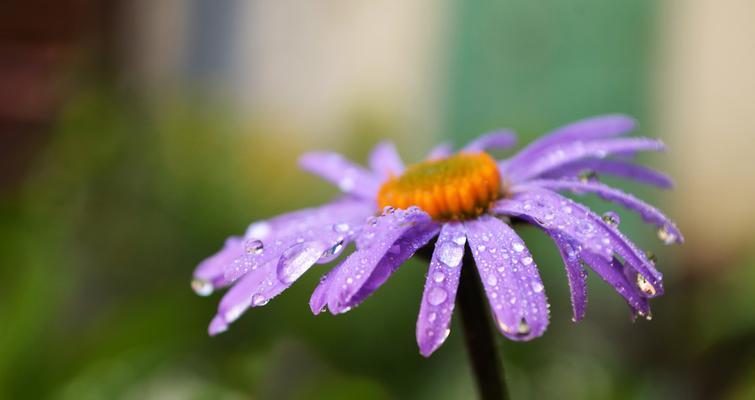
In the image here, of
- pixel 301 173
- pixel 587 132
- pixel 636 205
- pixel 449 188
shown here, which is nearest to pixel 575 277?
pixel 636 205

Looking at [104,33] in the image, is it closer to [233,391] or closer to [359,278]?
[233,391]

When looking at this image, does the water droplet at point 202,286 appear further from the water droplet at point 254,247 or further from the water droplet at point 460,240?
the water droplet at point 460,240


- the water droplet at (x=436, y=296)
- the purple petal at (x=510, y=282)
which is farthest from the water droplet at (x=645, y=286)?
the water droplet at (x=436, y=296)

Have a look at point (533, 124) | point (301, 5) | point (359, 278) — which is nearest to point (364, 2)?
point (301, 5)

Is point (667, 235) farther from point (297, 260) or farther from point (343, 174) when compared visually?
point (343, 174)

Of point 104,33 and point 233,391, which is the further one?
point 104,33

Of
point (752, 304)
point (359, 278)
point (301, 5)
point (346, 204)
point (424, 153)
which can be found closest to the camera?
point (359, 278)
